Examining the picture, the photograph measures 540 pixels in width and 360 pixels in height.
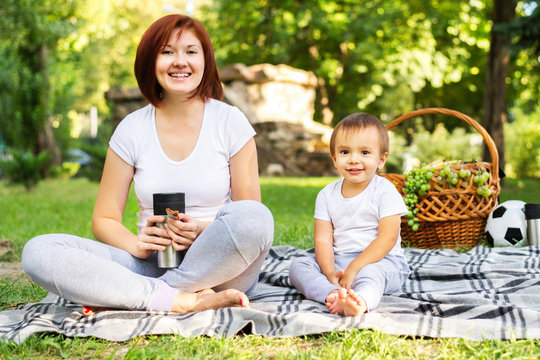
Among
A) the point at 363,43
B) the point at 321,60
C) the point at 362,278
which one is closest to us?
the point at 362,278

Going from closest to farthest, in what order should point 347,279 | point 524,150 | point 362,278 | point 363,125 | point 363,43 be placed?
point 362,278
point 347,279
point 363,125
point 363,43
point 524,150

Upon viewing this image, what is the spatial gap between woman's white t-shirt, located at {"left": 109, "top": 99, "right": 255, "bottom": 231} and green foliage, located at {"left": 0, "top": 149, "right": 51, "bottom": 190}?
21.1 feet

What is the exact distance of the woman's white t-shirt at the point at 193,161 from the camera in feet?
7.90

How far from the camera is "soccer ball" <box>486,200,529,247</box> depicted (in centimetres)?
366

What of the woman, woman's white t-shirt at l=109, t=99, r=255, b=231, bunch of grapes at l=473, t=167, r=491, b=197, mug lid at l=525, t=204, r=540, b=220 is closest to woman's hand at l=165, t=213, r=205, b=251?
the woman

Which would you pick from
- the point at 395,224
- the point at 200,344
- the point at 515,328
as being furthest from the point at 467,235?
the point at 200,344

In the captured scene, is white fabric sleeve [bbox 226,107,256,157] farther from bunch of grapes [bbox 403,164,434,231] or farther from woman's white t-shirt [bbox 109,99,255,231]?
bunch of grapes [bbox 403,164,434,231]

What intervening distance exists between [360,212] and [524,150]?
37.8 ft

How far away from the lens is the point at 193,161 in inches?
95.4

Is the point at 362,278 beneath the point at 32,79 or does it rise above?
beneath

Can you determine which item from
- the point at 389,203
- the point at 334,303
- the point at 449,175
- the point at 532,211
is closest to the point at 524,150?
the point at 532,211

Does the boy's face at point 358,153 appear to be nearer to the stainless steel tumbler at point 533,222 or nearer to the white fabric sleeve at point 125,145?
the white fabric sleeve at point 125,145

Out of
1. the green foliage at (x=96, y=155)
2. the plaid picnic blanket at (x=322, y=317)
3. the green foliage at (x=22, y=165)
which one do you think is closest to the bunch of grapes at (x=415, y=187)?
the plaid picnic blanket at (x=322, y=317)

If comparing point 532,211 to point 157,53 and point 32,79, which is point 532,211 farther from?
point 32,79
